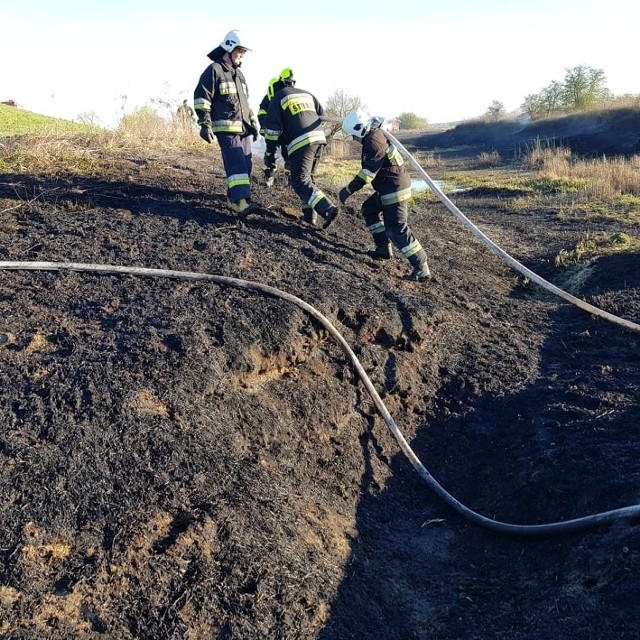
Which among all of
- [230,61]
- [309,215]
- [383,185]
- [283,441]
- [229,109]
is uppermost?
[230,61]

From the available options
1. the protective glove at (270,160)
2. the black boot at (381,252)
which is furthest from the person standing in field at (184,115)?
the black boot at (381,252)

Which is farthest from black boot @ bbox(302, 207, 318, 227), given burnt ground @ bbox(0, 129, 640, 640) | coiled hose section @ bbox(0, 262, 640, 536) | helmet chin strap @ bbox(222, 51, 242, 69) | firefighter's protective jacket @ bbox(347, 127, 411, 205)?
coiled hose section @ bbox(0, 262, 640, 536)

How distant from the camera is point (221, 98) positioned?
6.68 metres

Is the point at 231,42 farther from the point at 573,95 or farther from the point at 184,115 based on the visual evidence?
the point at 573,95

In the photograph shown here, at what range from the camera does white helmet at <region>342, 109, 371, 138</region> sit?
6.29 meters

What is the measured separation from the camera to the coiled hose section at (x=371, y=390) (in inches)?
143

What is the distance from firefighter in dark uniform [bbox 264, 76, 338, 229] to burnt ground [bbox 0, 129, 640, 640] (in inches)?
20.1

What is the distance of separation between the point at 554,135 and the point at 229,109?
29099 mm

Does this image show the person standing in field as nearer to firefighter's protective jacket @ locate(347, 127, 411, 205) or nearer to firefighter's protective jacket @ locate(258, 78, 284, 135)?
firefighter's protective jacket @ locate(258, 78, 284, 135)

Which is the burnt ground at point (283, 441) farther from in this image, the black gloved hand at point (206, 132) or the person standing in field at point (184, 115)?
the person standing in field at point (184, 115)

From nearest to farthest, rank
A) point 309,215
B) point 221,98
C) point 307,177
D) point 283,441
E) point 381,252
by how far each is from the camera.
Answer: point 283,441
point 221,98
point 307,177
point 381,252
point 309,215

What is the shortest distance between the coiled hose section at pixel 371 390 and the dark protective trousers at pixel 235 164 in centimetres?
170

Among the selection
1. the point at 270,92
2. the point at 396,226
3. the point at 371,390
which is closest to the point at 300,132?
the point at 270,92

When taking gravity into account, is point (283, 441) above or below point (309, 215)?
below
